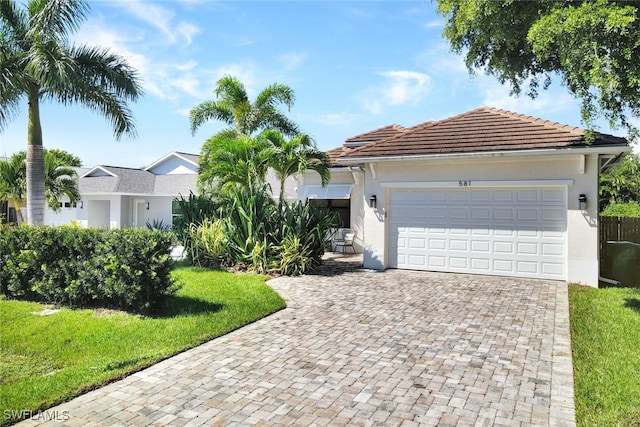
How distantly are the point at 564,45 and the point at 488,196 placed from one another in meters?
6.47

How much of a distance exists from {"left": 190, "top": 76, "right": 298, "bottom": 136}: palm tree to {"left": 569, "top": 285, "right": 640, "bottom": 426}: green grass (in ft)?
51.4

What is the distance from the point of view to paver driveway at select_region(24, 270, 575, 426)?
15.7ft

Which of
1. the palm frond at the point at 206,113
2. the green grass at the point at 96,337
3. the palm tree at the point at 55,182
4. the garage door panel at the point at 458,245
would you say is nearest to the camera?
the green grass at the point at 96,337

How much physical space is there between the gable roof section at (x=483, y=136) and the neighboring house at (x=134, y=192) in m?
17.7

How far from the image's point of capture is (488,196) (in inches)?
544

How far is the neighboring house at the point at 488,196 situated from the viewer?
12398 millimetres

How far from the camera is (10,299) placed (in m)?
10.8

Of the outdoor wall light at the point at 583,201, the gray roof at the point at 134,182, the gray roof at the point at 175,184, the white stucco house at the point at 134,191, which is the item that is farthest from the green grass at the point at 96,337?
the gray roof at the point at 134,182

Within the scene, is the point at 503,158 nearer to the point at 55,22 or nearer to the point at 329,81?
the point at 329,81

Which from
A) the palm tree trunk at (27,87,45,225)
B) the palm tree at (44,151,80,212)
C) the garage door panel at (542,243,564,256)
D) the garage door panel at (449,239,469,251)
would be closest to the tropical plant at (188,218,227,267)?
the palm tree trunk at (27,87,45,225)

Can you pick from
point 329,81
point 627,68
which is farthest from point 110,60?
point 627,68

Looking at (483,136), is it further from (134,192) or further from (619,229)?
(134,192)

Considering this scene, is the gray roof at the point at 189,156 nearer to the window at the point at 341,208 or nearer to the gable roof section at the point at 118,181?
the gable roof section at the point at 118,181

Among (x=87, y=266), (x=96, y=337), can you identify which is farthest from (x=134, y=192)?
(x=96, y=337)
